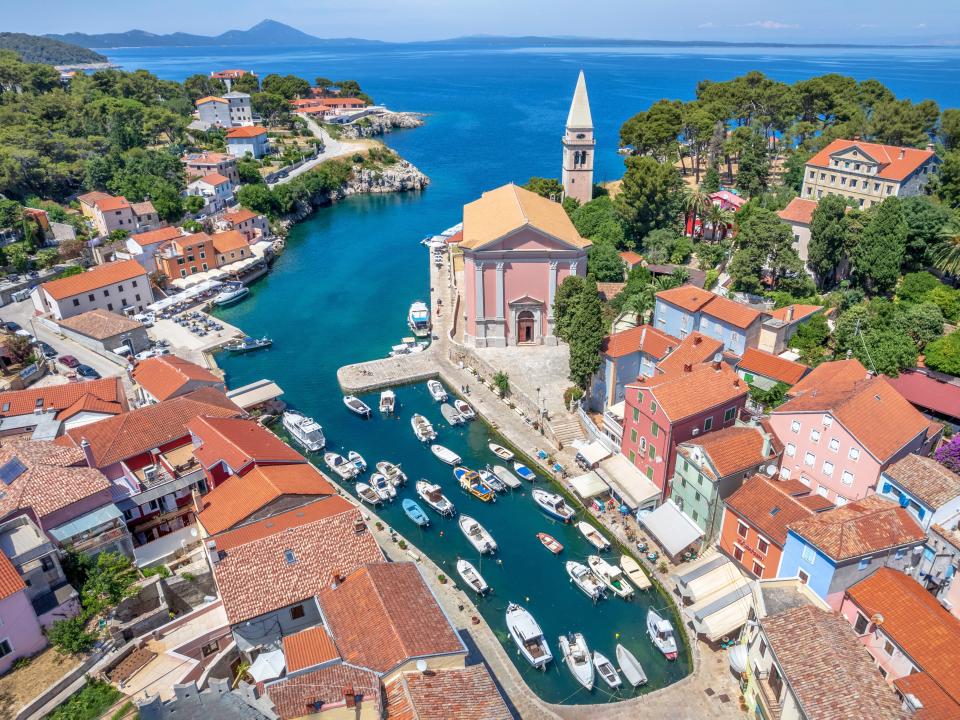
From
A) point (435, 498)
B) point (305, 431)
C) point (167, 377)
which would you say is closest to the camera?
point (435, 498)

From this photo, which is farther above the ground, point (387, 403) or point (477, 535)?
point (387, 403)

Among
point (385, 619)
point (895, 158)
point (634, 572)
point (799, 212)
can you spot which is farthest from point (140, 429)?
point (895, 158)

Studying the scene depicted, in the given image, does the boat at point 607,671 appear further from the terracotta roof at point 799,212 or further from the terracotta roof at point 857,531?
the terracotta roof at point 799,212

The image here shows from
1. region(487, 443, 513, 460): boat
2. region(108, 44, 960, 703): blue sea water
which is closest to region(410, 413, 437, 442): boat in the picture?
region(108, 44, 960, 703): blue sea water

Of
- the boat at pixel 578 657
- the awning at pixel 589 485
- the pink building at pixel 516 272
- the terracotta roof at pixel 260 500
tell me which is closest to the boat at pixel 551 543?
the awning at pixel 589 485

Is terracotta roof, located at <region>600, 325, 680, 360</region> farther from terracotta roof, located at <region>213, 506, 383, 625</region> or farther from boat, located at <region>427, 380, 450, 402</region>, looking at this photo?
terracotta roof, located at <region>213, 506, 383, 625</region>

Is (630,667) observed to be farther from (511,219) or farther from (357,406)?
(511,219)
